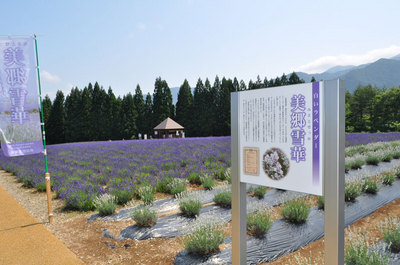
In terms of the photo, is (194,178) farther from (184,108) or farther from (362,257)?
(184,108)

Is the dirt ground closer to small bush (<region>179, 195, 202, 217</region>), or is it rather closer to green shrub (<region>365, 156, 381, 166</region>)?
small bush (<region>179, 195, 202, 217</region>)

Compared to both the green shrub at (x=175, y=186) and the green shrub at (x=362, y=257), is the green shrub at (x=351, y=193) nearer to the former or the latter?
the green shrub at (x=362, y=257)

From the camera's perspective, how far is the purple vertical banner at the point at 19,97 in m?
5.77

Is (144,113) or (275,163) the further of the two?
(144,113)

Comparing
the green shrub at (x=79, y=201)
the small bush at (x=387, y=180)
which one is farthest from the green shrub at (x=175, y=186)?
the small bush at (x=387, y=180)

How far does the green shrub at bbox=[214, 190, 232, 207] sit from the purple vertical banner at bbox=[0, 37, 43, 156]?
417cm

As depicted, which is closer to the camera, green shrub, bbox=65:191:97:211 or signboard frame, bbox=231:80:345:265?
signboard frame, bbox=231:80:345:265

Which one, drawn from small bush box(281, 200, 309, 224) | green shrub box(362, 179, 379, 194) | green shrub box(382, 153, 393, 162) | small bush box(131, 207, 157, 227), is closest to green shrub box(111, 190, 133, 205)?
small bush box(131, 207, 157, 227)

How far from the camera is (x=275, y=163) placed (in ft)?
9.69

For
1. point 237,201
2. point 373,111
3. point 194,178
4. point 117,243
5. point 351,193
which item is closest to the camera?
point 237,201

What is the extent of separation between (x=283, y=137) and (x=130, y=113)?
134ft

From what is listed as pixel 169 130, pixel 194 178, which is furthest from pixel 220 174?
pixel 169 130

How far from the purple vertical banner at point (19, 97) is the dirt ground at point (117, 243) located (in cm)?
181

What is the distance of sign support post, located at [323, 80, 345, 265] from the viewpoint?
246 centimetres
